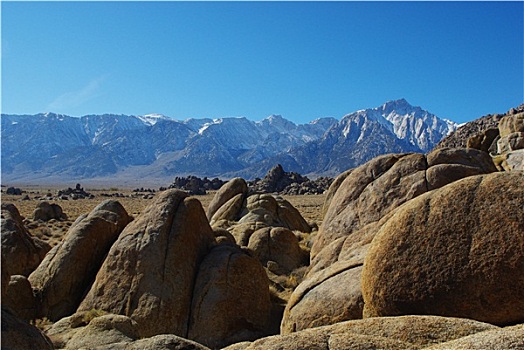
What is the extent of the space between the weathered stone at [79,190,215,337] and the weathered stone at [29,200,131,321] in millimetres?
1005

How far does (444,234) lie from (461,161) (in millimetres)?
10005

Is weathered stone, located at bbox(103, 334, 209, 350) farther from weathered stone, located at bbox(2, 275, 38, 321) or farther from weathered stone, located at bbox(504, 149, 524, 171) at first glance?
weathered stone, located at bbox(504, 149, 524, 171)

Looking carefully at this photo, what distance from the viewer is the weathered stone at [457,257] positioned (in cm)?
719

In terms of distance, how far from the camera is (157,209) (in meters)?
14.9

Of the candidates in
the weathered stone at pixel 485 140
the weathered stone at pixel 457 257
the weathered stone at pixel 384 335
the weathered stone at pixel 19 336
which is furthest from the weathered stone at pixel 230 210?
the weathered stone at pixel 384 335

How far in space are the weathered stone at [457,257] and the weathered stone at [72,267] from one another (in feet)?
31.6

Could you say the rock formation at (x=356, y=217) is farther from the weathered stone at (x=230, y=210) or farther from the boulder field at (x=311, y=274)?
the weathered stone at (x=230, y=210)

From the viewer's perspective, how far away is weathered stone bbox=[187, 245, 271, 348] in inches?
496

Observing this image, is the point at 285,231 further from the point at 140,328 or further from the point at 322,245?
the point at 140,328

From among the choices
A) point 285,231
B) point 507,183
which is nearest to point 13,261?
point 285,231

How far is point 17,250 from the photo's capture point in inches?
696

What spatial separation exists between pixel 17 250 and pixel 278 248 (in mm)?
10329

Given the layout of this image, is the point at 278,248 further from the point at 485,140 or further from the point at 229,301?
the point at 485,140

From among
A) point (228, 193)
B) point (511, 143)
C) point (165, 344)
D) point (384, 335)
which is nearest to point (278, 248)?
point (165, 344)
